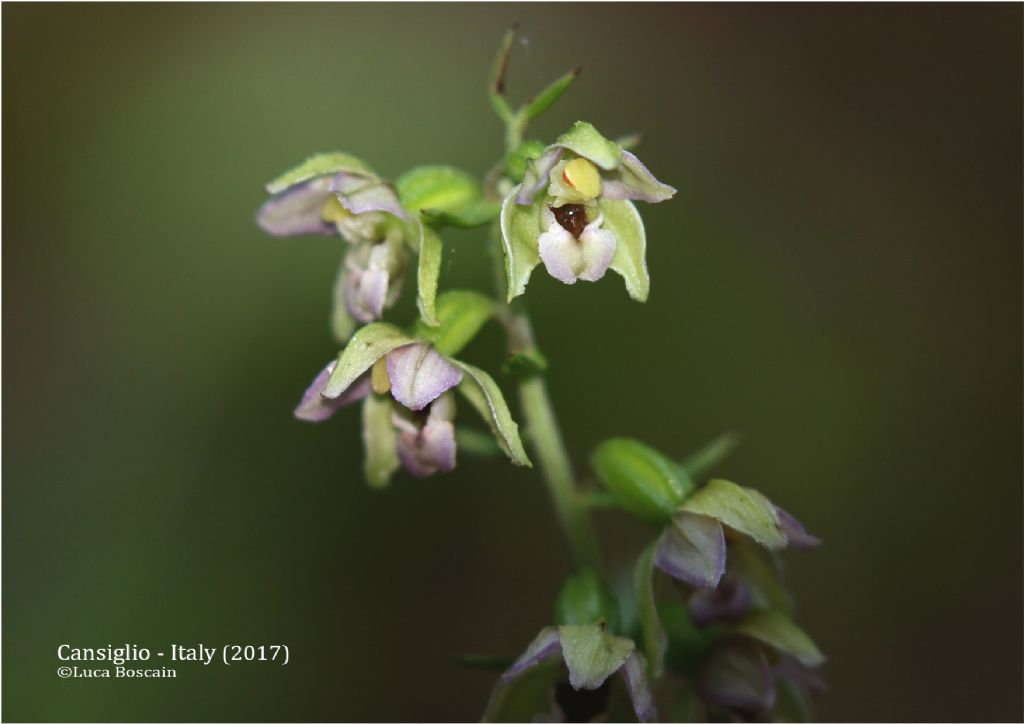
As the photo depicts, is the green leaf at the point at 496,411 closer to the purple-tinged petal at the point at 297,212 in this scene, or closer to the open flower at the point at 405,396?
the open flower at the point at 405,396

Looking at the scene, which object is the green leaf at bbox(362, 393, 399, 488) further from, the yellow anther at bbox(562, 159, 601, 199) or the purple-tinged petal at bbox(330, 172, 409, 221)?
the yellow anther at bbox(562, 159, 601, 199)

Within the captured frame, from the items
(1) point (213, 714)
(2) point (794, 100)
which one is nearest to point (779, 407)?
(2) point (794, 100)

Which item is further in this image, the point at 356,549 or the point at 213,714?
the point at 356,549

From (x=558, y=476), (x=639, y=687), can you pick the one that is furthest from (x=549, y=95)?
(x=639, y=687)

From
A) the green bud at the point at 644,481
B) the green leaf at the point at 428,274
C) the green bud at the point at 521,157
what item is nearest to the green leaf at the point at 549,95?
the green bud at the point at 521,157

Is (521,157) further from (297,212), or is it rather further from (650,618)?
(650,618)

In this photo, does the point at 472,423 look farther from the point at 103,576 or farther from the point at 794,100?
the point at 794,100
